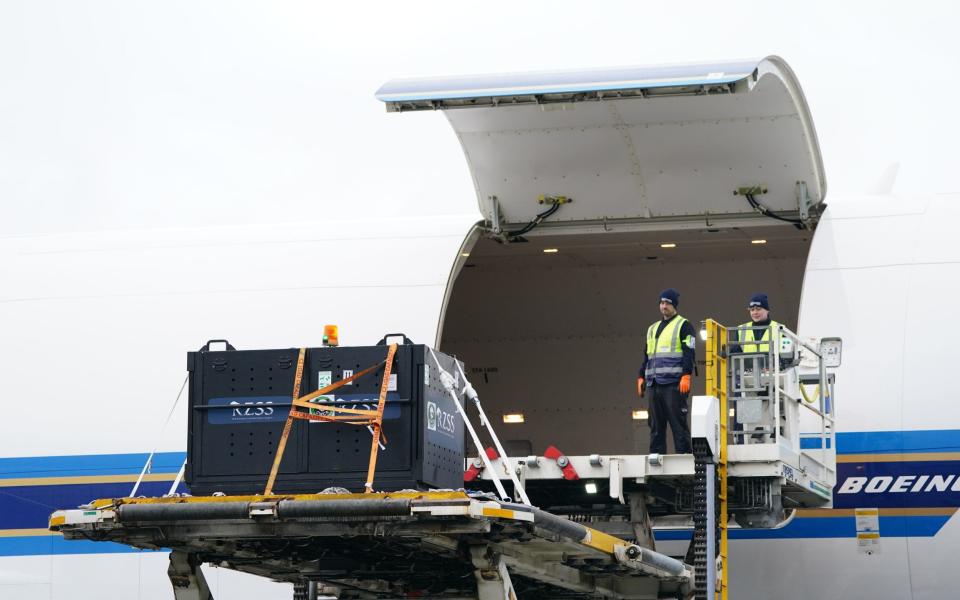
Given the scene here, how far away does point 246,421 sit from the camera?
9.93 meters

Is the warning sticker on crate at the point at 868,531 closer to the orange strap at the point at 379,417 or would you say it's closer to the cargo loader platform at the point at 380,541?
the cargo loader platform at the point at 380,541

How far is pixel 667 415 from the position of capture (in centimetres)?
1316

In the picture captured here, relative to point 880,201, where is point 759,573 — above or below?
below

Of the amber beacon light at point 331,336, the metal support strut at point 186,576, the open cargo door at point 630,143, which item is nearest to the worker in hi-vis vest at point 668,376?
the open cargo door at point 630,143

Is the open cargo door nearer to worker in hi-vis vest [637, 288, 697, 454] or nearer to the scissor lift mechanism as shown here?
worker in hi-vis vest [637, 288, 697, 454]

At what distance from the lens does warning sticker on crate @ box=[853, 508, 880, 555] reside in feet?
42.2

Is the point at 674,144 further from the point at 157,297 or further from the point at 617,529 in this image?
the point at 157,297

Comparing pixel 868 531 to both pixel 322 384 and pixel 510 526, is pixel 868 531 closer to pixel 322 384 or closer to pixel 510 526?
pixel 510 526

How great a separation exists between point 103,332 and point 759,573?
7.03 metres

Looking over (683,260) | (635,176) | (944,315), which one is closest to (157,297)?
(635,176)

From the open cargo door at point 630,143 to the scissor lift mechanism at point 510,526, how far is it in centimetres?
207

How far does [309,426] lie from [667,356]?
4495 mm

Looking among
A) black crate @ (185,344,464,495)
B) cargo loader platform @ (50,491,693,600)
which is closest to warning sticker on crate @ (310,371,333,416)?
black crate @ (185,344,464,495)

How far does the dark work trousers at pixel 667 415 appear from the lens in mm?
12977
